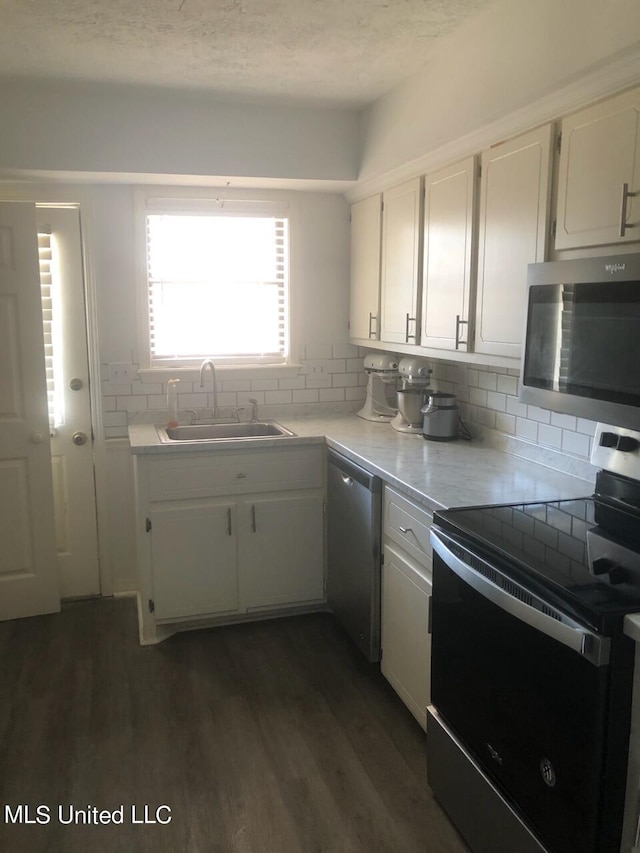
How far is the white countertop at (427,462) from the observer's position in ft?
7.57

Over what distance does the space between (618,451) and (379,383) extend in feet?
5.85

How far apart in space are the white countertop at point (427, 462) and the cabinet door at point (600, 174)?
0.81 m

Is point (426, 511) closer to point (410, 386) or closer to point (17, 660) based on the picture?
point (410, 386)

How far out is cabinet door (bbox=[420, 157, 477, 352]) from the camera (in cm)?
257

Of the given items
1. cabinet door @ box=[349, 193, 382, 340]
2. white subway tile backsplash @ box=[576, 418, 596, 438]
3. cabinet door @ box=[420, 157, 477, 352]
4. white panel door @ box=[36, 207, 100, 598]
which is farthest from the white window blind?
white subway tile backsplash @ box=[576, 418, 596, 438]

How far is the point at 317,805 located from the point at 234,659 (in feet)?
3.19

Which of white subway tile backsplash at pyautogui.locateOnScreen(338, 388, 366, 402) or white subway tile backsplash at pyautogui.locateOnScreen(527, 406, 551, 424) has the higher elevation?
white subway tile backsplash at pyautogui.locateOnScreen(527, 406, 551, 424)

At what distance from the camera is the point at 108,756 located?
2.39m

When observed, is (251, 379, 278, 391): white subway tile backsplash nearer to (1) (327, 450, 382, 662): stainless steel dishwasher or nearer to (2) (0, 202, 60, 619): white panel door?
(1) (327, 450, 382, 662): stainless steel dishwasher

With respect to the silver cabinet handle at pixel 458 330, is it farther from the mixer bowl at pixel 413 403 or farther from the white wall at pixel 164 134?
the white wall at pixel 164 134

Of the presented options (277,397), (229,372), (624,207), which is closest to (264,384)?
(277,397)

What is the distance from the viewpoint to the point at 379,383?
3674 mm

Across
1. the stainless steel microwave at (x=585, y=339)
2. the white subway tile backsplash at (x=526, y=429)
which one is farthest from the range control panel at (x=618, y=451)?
the white subway tile backsplash at (x=526, y=429)

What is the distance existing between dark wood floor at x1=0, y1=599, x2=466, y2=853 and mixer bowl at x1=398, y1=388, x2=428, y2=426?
3.45ft
